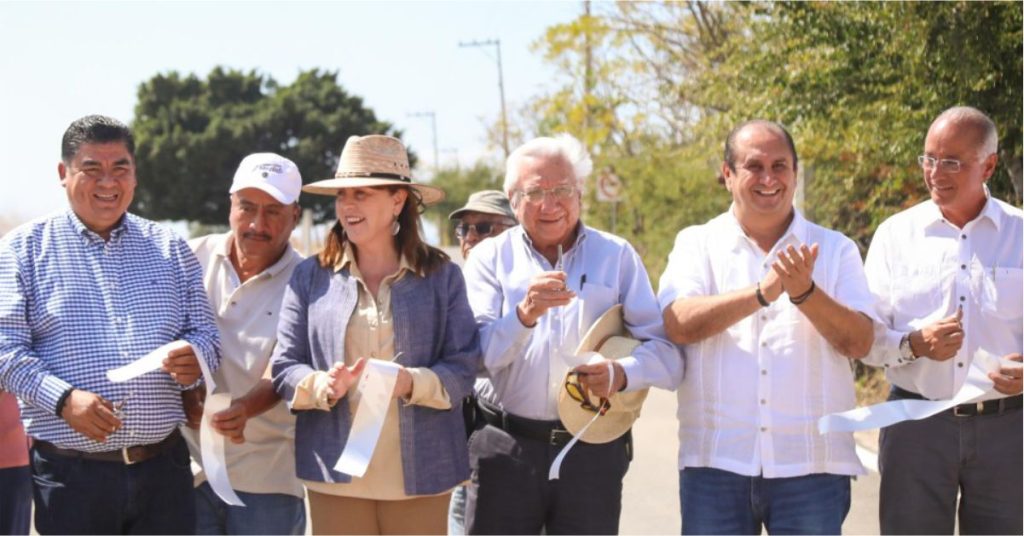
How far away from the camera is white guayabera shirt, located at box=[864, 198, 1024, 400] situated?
4.98 metres

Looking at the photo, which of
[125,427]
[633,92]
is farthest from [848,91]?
[633,92]

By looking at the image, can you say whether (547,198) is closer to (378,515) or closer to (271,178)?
(271,178)

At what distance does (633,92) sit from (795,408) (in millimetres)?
20507

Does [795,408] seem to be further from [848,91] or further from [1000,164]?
[848,91]

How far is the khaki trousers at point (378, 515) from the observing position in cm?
455

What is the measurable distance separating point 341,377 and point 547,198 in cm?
119

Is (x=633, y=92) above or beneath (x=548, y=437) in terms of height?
above

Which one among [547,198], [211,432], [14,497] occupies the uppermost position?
[547,198]

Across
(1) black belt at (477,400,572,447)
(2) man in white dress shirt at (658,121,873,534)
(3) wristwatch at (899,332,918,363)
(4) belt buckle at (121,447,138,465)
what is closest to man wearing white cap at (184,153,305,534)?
(4) belt buckle at (121,447,138,465)

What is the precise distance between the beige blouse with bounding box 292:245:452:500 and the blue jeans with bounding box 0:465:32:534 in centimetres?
118

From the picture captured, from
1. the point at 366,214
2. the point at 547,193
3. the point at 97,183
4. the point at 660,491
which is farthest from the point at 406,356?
the point at 660,491

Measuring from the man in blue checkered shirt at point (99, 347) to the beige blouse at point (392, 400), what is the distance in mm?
552

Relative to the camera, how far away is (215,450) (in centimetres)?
465

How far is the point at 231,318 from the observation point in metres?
5.16
